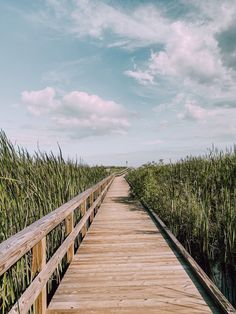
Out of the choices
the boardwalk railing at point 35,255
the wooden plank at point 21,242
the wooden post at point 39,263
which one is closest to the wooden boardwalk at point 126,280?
the wooden post at point 39,263

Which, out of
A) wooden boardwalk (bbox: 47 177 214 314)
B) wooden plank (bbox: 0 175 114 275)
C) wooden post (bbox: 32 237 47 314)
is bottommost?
wooden boardwalk (bbox: 47 177 214 314)

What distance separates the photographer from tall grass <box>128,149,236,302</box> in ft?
18.2

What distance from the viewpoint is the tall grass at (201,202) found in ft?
18.2

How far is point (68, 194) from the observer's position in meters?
5.59

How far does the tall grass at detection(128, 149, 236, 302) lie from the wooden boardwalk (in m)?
0.74

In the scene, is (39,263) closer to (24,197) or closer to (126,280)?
(24,197)

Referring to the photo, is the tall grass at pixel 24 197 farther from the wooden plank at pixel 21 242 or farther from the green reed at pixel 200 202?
the green reed at pixel 200 202

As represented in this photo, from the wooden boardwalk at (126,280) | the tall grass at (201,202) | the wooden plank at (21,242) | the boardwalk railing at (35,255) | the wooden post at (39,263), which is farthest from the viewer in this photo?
the tall grass at (201,202)

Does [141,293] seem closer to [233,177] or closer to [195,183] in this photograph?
[233,177]

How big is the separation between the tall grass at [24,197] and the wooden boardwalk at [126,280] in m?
0.38

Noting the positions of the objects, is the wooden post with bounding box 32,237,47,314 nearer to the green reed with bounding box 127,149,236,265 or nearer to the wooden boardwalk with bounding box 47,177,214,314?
the wooden boardwalk with bounding box 47,177,214,314

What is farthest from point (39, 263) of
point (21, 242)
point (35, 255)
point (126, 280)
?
point (126, 280)

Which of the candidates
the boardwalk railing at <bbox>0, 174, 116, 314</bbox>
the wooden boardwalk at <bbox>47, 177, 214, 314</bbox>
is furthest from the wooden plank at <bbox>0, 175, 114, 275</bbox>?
the wooden boardwalk at <bbox>47, 177, 214, 314</bbox>

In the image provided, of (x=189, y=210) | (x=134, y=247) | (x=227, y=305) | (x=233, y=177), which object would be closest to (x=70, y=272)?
(x=134, y=247)
